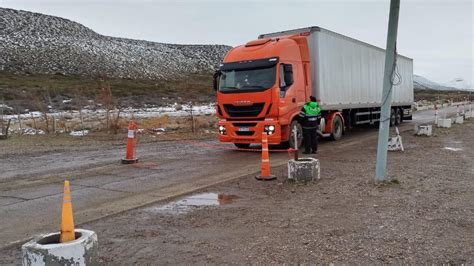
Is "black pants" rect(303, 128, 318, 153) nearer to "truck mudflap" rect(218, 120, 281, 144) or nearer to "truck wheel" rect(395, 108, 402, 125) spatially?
"truck mudflap" rect(218, 120, 281, 144)

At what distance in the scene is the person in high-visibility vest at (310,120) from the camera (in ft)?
44.9

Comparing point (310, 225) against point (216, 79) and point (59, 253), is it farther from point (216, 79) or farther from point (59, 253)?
point (216, 79)

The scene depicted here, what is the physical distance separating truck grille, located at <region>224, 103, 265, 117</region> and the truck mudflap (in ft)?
0.88

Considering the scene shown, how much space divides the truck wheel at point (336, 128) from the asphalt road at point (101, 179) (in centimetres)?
160

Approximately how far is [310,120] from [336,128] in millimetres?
4828

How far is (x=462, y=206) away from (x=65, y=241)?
5.80 m

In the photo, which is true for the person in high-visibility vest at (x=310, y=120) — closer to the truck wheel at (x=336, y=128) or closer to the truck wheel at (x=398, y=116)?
the truck wheel at (x=336, y=128)

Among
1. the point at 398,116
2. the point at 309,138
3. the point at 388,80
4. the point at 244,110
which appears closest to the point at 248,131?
the point at 244,110

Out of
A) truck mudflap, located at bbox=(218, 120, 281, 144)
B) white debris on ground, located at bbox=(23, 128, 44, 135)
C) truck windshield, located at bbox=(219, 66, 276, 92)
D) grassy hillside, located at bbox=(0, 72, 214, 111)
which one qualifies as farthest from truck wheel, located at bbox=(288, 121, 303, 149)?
Result: grassy hillside, located at bbox=(0, 72, 214, 111)

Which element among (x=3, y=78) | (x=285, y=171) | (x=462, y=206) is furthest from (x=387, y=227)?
(x=3, y=78)

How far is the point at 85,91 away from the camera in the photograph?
65.8 meters

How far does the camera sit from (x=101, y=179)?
1023 cm

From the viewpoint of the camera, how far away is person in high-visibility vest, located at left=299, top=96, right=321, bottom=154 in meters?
13.7

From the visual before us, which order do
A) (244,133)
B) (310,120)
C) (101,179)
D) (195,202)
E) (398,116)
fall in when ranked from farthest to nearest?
(398,116) → (244,133) → (310,120) → (101,179) → (195,202)
